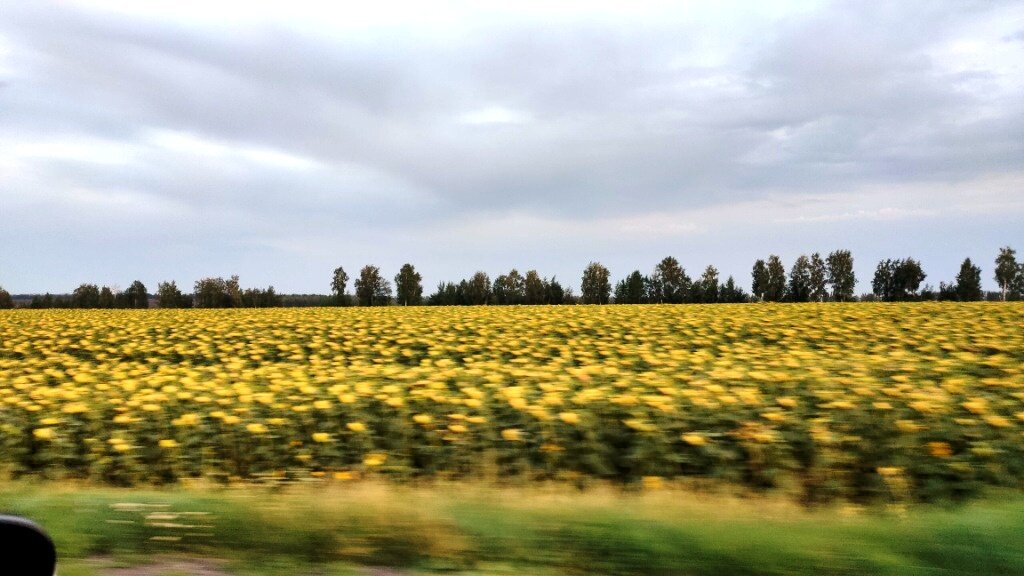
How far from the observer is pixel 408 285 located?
188 feet

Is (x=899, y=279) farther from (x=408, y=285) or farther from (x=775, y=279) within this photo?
(x=408, y=285)

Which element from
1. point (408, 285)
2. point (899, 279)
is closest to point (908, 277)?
point (899, 279)

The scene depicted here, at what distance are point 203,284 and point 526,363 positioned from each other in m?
46.0

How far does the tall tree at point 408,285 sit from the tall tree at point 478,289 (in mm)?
4041

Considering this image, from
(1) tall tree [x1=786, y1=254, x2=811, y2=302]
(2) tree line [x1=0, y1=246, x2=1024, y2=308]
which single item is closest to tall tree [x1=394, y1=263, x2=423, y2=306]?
(2) tree line [x1=0, y1=246, x2=1024, y2=308]

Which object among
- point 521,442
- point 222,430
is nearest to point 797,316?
point 521,442

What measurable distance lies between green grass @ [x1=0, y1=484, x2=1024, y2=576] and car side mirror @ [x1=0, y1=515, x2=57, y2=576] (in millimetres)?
1789

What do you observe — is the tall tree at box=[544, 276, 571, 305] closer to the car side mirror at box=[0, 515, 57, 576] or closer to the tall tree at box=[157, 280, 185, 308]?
the tall tree at box=[157, 280, 185, 308]

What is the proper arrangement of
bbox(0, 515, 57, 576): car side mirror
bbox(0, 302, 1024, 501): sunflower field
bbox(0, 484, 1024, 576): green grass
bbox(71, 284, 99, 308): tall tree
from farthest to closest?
1. bbox(71, 284, 99, 308): tall tree
2. bbox(0, 302, 1024, 501): sunflower field
3. bbox(0, 484, 1024, 576): green grass
4. bbox(0, 515, 57, 576): car side mirror

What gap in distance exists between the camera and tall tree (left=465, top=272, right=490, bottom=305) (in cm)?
5688

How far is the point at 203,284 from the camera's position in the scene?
50094 millimetres

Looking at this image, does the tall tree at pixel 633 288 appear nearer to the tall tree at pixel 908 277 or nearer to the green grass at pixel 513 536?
the tall tree at pixel 908 277

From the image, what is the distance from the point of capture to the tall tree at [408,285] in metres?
56.8

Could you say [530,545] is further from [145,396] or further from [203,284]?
[203,284]
